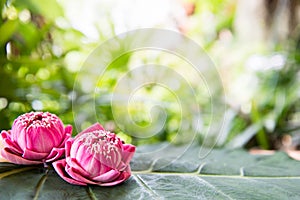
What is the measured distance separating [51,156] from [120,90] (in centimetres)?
61

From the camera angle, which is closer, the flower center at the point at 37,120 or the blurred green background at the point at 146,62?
the flower center at the point at 37,120

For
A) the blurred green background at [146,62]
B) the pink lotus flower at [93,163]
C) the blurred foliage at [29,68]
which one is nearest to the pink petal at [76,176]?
the pink lotus flower at [93,163]

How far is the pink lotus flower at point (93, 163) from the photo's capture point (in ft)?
1.03

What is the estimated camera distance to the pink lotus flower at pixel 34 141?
1.11 feet

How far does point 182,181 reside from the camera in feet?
1.20

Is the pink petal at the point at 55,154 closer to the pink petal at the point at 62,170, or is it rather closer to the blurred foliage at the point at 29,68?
the pink petal at the point at 62,170

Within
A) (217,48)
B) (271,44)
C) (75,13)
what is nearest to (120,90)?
(75,13)

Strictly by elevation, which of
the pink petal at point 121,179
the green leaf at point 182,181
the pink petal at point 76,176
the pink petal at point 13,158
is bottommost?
the green leaf at point 182,181

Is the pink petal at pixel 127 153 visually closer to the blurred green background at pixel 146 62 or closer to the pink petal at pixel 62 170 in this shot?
the pink petal at pixel 62 170

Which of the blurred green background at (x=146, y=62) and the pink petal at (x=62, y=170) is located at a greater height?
the blurred green background at (x=146, y=62)

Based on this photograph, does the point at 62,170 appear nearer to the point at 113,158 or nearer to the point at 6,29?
the point at 113,158

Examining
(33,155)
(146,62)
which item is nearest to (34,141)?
(33,155)

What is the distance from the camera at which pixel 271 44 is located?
1.56m

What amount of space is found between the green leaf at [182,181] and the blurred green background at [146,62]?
20 centimetres
